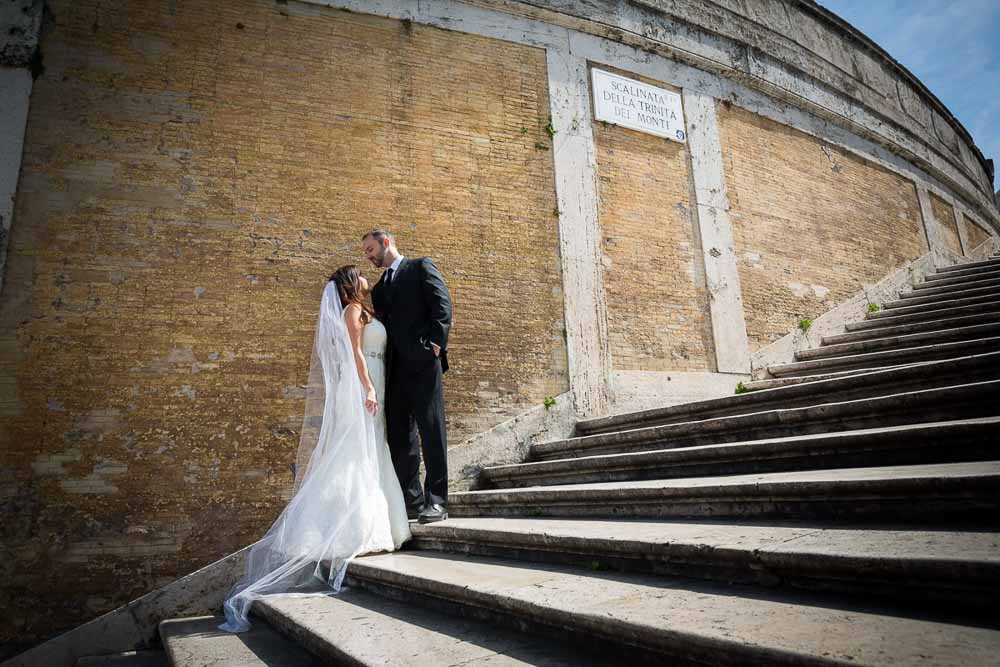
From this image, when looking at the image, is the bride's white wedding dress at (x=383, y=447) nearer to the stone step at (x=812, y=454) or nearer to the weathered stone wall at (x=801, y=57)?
the stone step at (x=812, y=454)

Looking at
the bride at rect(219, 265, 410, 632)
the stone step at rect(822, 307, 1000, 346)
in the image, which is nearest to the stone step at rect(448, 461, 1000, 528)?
the bride at rect(219, 265, 410, 632)

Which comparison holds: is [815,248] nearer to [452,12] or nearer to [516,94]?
[516,94]

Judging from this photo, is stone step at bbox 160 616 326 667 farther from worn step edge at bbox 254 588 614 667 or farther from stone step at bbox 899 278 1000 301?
stone step at bbox 899 278 1000 301

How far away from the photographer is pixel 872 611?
5.10 ft

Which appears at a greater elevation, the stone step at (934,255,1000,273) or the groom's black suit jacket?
the stone step at (934,255,1000,273)

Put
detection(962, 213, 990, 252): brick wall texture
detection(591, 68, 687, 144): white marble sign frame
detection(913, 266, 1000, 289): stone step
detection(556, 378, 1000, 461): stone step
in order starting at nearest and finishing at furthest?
1. detection(556, 378, 1000, 461): stone step
2. detection(591, 68, 687, 144): white marble sign frame
3. detection(913, 266, 1000, 289): stone step
4. detection(962, 213, 990, 252): brick wall texture

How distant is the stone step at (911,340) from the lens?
4738mm

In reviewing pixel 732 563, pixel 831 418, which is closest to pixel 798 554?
pixel 732 563

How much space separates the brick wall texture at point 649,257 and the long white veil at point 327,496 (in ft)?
12.1

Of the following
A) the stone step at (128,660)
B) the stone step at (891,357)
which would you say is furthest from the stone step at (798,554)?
the stone step at (891,357)

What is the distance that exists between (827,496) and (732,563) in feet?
1.95

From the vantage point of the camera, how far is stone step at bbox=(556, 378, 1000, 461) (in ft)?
8.77

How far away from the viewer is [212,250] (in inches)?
218

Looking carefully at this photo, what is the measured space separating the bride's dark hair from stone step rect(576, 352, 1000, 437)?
2.75m
